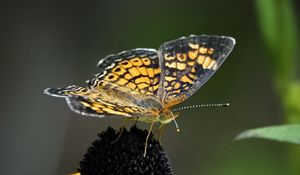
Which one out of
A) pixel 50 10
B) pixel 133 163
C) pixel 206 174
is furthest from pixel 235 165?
pixel 133 163

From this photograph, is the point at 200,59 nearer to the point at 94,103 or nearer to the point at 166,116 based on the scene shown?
the point at 166,116

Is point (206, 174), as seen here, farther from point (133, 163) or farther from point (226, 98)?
point (133, 163)

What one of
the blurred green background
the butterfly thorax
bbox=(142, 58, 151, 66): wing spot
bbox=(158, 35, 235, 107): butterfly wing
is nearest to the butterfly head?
the butterfly thorax

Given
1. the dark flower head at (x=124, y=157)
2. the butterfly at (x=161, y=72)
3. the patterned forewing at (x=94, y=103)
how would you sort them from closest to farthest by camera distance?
the patterned forewing at (x=94, y=103) → the dark flower head at (x=124, y=157) → the butterfly at (x=161, y=72)

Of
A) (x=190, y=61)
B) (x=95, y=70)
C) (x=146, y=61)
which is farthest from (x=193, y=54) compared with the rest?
(x=95, y=70)

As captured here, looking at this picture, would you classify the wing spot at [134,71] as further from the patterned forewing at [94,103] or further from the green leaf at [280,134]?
the green leaf at [280,134]

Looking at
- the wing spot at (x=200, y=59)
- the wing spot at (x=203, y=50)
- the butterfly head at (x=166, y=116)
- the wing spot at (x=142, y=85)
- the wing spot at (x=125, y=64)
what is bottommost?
the butterfly head at (x=166, y=116)

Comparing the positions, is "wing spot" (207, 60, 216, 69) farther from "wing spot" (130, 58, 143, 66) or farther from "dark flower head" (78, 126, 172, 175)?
"dark flower head" (78, 126, 172, 175)

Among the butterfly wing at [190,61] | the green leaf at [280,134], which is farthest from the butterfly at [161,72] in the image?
the green leaf at [280,134]
